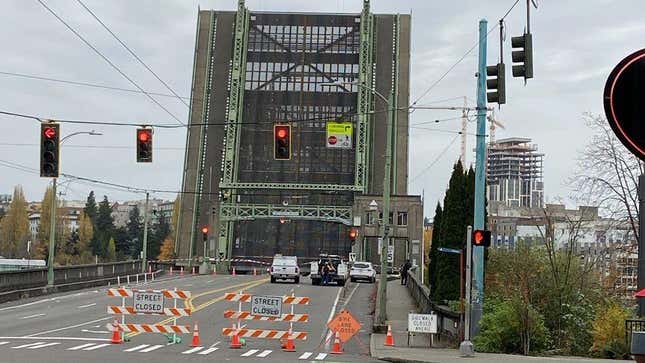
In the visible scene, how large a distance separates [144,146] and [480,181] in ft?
32.2

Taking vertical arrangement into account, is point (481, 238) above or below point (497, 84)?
below

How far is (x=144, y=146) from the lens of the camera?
2456 cm

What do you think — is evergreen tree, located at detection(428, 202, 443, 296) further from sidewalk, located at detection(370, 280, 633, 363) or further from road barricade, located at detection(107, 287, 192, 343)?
road barricade, located at detection(107, 287, 192, 343)

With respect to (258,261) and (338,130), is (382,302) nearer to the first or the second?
(338,130)

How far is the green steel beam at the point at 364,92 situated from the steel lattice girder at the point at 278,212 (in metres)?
6.60

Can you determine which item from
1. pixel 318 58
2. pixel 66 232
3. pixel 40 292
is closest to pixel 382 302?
pixel 40 292

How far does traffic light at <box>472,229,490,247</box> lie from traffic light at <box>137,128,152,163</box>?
992 cm

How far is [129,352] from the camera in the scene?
1947 cm

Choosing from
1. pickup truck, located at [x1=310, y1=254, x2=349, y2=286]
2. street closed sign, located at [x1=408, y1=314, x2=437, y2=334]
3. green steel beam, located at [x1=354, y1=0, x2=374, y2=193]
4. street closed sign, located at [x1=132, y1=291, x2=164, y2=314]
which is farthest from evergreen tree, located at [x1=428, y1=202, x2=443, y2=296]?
green steel beam, located at [x1=354, y1=0, x2=374, y2=193]

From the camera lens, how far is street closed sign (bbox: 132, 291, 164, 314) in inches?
905

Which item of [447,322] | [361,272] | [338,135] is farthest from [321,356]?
[361,272]

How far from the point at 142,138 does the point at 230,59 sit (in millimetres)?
49038

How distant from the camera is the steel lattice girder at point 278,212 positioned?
77.1 m

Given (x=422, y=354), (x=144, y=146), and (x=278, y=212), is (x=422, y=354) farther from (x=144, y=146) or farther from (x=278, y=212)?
(x=278, y=212)
